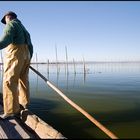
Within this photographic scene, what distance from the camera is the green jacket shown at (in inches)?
203

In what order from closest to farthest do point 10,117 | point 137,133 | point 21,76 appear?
point 10,117 < point 21,76 < point 137,133

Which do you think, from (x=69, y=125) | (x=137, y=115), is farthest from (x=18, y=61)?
(x=137, y=115)

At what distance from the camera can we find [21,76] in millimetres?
5832

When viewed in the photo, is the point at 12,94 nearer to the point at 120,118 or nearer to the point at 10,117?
the point at 10,117

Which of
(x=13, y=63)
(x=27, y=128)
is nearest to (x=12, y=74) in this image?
(x=13, y=63)

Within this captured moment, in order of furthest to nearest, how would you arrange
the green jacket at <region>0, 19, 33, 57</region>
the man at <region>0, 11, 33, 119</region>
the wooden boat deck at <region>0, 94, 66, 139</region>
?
the man at <region>0, 11, 33, 119</region>
the green jacket at <region>0, 19, 33, 57</region>
the wooden boat deck at <region>0, 94, 66, 139</region>

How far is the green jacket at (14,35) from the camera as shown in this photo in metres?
5.14

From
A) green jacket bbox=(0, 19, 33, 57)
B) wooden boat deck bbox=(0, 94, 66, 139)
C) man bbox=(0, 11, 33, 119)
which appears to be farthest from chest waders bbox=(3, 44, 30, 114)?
wooden boat deck bbox=(0, 94, 66, 139)

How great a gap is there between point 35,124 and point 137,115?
4.67m

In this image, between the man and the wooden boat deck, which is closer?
the wooden boat deck

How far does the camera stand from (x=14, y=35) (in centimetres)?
529

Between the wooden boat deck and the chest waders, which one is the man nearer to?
the chest waders

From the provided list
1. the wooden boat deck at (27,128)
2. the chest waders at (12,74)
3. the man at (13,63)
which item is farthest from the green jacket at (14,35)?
the wooden boat deck at (27,128)

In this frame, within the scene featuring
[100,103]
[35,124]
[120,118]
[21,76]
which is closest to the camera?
[35,124]
